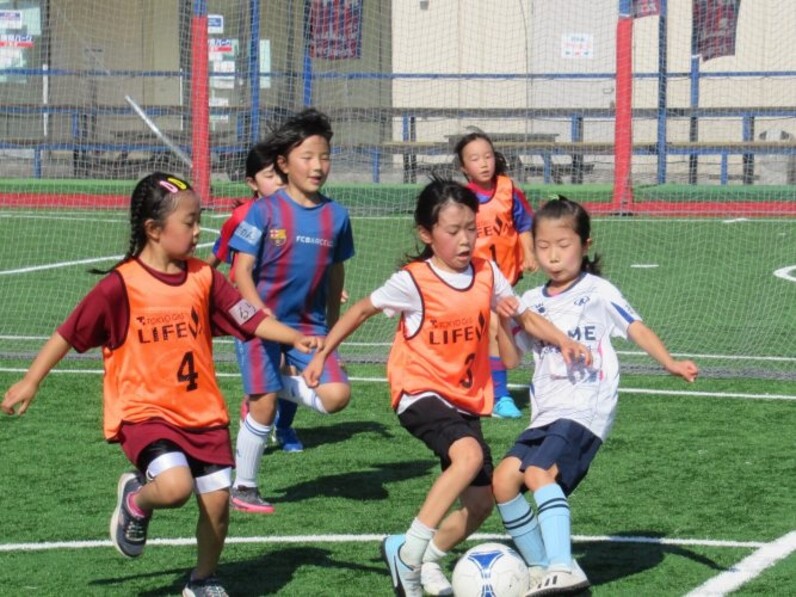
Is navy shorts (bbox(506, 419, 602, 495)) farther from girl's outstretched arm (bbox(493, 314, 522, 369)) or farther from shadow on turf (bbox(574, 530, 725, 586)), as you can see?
shadow on turf (bbox(574, 530, 725, 586))

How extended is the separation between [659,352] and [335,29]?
42.6 ft

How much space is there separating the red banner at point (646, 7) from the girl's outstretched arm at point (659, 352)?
40.4 feet

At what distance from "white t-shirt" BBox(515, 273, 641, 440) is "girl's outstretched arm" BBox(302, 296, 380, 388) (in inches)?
22.5

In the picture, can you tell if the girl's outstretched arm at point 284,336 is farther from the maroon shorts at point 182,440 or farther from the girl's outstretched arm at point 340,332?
the maroon shorts at point 182,440

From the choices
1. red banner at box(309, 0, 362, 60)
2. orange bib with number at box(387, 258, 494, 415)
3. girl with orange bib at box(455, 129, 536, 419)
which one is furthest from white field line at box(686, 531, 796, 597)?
red banner at box(309, 0, 362, 60)

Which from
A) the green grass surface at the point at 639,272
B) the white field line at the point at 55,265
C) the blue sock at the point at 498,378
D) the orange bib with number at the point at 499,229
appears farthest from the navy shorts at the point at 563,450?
the white field line at the point at 55,265

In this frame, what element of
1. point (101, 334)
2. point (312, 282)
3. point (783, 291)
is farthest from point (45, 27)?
point (101, 334)

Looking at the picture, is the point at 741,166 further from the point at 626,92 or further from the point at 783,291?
the point at 783,291

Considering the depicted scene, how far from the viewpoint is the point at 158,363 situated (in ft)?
17.8

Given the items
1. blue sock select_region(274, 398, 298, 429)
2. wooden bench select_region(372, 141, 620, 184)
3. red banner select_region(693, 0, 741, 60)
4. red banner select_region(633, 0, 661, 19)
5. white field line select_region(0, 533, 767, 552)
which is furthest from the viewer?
red banner select_region(693, 0, 741, 60)

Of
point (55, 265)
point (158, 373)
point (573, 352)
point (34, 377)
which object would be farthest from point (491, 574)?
point (55, 265)

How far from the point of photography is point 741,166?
21453mm

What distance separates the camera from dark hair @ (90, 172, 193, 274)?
5.51 meters

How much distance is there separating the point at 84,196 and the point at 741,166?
350 inches
